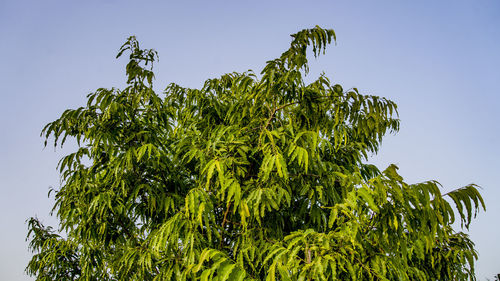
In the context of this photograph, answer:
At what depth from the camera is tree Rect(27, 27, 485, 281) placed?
2502 mm

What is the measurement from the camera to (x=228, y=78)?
4129 millimetres

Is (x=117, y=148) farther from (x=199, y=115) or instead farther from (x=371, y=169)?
(x=371, y=169)

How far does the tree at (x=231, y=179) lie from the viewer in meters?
2.50

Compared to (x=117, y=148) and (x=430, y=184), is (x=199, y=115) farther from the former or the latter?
(x=430, y=184)

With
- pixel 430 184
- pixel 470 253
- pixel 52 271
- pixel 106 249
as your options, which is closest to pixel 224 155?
pixel 430 184

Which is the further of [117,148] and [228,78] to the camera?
[228,78]

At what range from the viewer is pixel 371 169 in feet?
11.7

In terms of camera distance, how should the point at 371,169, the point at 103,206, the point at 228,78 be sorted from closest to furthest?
the point at 103,206, the point at 371,169, the point at 228,78

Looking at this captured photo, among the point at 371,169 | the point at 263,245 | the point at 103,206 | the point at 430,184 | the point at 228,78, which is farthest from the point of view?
the point at 228,78

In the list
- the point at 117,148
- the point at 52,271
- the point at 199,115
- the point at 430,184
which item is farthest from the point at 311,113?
the point at 52,271

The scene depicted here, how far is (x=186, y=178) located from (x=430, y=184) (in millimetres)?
2352

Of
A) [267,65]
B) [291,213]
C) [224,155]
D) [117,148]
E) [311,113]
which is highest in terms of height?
[267,65]

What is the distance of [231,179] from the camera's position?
2.57 m

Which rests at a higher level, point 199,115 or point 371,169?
point 199,115
